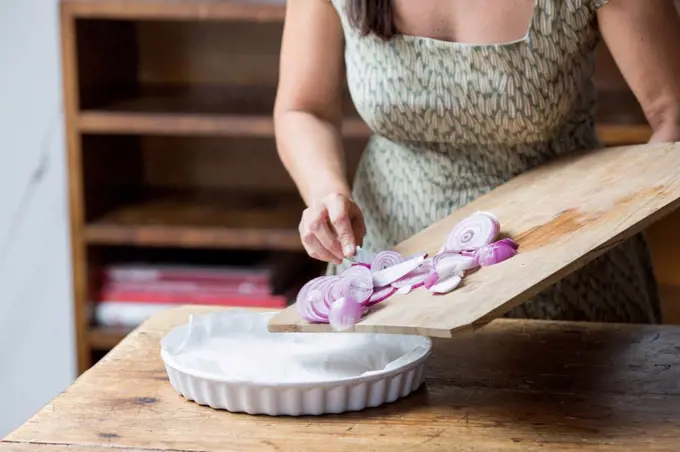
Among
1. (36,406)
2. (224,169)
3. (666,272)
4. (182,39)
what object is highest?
(182,39)

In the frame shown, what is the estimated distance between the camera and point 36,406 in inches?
96.7

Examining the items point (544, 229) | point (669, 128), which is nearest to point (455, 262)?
point (544, 229)

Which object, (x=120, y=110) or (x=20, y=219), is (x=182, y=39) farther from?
(x=20, y=219)

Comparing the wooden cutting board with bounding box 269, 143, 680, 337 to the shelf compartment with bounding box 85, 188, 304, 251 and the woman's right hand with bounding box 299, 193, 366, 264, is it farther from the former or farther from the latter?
the shelf compartment with bounding box 85, 188, 304, 251

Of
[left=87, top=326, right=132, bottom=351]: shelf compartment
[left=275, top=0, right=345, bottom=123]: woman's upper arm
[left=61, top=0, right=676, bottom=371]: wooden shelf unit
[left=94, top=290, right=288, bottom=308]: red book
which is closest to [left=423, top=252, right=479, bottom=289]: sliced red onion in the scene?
[left=275, top=0, right=345, bottom=123]: woman's upper arm

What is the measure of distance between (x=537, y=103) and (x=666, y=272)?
4.16 feet

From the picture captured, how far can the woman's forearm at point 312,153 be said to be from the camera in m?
1.35

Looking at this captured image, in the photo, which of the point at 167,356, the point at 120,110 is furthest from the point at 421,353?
the point at 120,110

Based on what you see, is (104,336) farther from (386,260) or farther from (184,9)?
(386,260)

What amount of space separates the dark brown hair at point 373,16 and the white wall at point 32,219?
1054 millimetres

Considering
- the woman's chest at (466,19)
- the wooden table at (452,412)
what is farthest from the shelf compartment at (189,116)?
the wooden table at (452,412)

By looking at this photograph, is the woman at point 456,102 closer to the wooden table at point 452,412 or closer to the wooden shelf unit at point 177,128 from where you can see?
the wooden table at point 452,412

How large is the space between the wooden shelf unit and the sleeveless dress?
0.64m

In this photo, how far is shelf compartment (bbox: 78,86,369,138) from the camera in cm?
217
